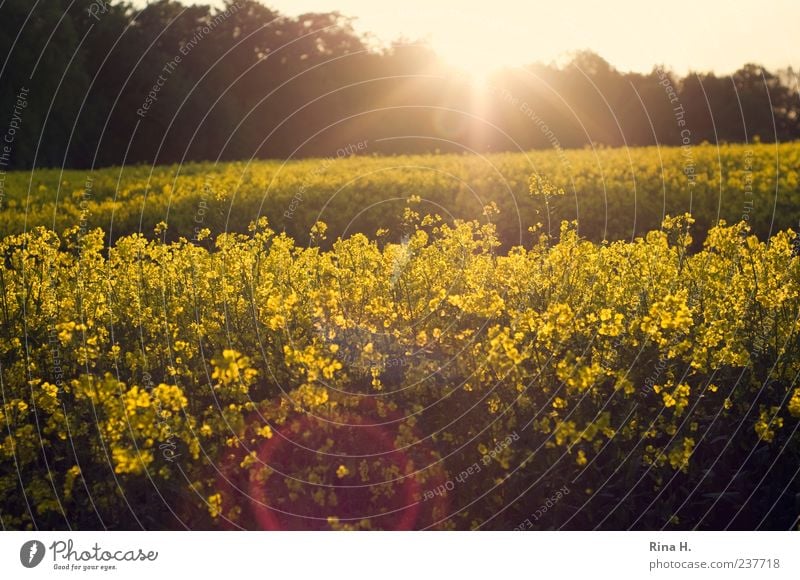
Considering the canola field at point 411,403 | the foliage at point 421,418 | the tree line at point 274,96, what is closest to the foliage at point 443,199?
the tree line at point 274,96

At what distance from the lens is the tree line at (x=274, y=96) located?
72.0 feet

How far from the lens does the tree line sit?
21953 mm

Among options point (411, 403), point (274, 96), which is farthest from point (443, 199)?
point (274, 96)

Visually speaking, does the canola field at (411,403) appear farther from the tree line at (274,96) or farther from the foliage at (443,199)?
the tree line at (274,96)

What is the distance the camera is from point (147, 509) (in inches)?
171

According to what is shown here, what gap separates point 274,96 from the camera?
3431 centimetres

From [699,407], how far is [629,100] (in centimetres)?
2839

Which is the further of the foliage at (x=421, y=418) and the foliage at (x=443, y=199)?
the foliage at (x=443, y=199)

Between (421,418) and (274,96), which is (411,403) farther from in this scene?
(274,96)

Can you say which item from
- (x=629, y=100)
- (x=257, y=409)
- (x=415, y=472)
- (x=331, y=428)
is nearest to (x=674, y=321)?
(x=415, y=472)

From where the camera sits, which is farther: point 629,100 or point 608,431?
point 629,100

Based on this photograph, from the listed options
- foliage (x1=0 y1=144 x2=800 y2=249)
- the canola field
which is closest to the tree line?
foliage (x1=0 y1=144 x2=800 y2=249)

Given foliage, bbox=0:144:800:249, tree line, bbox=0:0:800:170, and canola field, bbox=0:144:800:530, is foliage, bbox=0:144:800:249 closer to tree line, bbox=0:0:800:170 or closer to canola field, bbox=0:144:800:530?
tree line, bbox=0:0:800:170
